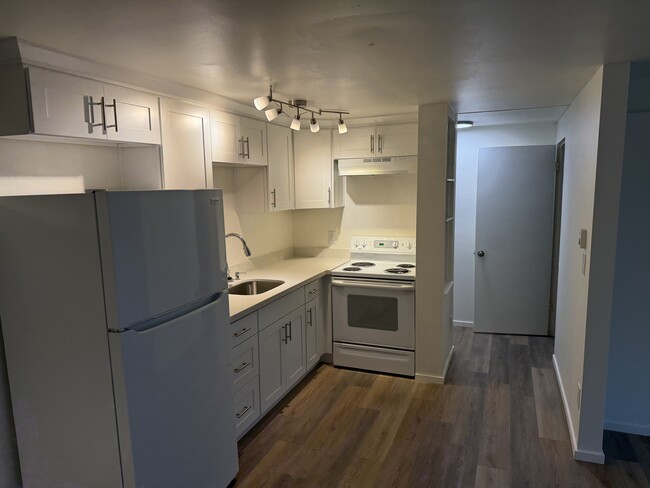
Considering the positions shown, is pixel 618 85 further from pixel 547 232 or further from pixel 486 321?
pixel 486 321

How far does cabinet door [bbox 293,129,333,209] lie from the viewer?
4.04 metres

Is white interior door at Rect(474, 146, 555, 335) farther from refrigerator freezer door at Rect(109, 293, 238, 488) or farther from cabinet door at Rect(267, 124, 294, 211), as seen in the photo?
refrigerator freezer door at Rect(109, 293, 238, 488)

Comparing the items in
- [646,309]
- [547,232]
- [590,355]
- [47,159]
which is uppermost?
[47,159]

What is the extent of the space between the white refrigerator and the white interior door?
3432 mm

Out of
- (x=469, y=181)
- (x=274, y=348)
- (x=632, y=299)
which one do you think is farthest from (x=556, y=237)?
(x=274, y=348)

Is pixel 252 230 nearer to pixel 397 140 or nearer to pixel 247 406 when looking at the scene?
pixel 397 140

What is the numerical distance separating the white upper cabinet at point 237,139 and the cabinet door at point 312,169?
22.4 inches

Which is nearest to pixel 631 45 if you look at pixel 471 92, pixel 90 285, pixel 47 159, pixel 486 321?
pixel 471 92

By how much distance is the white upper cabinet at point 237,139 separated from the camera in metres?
2.95

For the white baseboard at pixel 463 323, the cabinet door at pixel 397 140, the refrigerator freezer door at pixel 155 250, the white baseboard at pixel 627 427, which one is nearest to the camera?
the refrigerator freezer door at pixel 155 250

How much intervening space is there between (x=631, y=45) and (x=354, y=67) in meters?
1.25

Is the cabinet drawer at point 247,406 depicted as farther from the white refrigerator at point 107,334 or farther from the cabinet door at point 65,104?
the cabinet door at point 65,104

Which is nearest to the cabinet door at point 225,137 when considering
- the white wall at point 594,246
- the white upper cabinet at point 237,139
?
the white upper cabinet at point 237,139

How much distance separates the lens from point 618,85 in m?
2.24
